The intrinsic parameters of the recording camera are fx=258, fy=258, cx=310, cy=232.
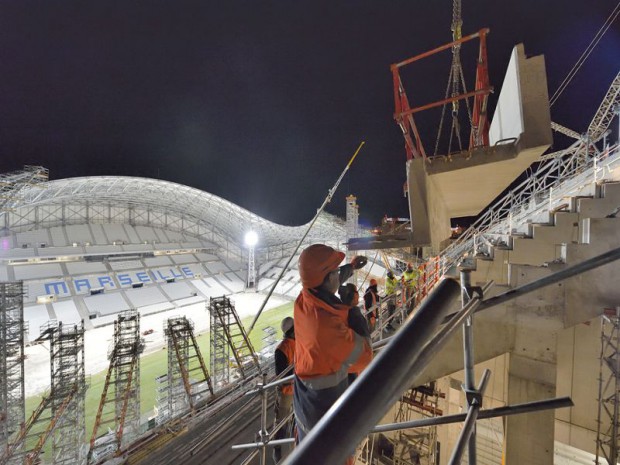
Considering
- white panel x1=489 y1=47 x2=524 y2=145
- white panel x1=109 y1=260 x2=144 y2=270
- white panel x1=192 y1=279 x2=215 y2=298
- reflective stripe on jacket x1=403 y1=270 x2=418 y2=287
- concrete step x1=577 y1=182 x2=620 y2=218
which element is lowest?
white panel x1=192 y1=279 x2=215 y2=298

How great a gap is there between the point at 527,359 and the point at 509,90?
5322mm

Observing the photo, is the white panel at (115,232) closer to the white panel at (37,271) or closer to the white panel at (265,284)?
the white panel at (37,271)

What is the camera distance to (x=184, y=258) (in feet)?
121

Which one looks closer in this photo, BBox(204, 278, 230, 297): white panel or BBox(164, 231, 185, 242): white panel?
BBox(204, 278, 230, 297): white panel

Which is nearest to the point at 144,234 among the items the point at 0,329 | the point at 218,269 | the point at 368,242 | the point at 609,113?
the point at 218,269

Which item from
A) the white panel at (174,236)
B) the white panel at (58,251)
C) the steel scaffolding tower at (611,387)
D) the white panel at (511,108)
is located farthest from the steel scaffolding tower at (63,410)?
the white panel at (174,236)

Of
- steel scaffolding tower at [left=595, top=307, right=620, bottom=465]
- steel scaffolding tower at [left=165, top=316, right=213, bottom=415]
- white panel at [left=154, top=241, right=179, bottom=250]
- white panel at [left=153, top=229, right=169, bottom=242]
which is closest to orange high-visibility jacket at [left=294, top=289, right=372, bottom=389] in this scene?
steel scaffolding tower at [left=595, top=307, right=620, bottom=465]

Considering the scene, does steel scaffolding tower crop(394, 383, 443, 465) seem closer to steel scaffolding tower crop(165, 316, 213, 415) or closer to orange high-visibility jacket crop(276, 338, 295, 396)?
orange high-visibility jacket crop(276, 338, 295, 396)

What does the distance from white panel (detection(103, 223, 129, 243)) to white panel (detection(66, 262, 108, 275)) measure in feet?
13.8

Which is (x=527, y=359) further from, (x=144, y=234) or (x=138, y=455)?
(x=144, y=234)

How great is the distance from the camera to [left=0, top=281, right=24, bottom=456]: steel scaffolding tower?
8688 mm

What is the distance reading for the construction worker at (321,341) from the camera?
1593 millimetres

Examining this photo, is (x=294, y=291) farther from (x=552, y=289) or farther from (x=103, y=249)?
(x=552, y=289)

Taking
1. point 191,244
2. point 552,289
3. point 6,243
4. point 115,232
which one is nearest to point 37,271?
point 6,243
